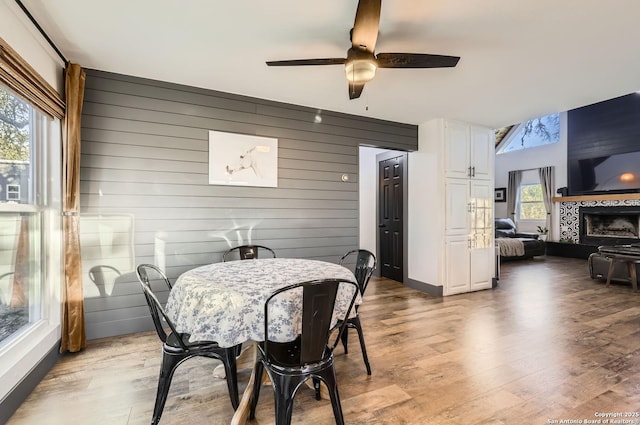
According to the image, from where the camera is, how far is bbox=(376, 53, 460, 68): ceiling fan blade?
2.05 meters

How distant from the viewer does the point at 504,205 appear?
31.7ft

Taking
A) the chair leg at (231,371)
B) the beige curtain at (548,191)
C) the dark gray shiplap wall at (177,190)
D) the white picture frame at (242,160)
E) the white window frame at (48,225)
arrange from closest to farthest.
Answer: the chair leg at (231,371), the white window frame at (48,225), the dark gray shiplap wall at (177,190), the white picture frame at (242,160), the beige curtain at (548,191)

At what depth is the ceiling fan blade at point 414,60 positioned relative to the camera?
6.72ft

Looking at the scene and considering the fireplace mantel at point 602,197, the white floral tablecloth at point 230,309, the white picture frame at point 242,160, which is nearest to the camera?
the white floral tablecloth at point 230,309

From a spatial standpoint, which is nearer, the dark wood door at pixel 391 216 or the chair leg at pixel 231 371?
the chair leg at pixel 231 371

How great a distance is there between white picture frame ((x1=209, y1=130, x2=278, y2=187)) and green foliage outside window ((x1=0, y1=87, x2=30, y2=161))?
1.44 m

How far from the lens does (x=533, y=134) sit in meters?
9.08

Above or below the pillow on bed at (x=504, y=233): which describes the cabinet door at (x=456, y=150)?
above

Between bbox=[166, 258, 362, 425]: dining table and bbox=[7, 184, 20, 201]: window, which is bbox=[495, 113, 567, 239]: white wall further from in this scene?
bbox=[7, 184, 20, 201]: window

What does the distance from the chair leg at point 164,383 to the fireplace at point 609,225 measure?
9302mm

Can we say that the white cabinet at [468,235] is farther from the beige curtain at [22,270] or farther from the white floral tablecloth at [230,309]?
the beige curtain at [22,270]

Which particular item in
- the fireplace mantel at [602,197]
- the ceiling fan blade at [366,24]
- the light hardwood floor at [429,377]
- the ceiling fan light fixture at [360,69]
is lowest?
the light hardwood floor at [429,377]

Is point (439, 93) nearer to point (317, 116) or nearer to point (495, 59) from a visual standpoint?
point (495, 59)

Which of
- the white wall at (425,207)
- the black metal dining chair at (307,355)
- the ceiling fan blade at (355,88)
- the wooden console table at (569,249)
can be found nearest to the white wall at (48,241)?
the black metal dining chair at (307,355)
